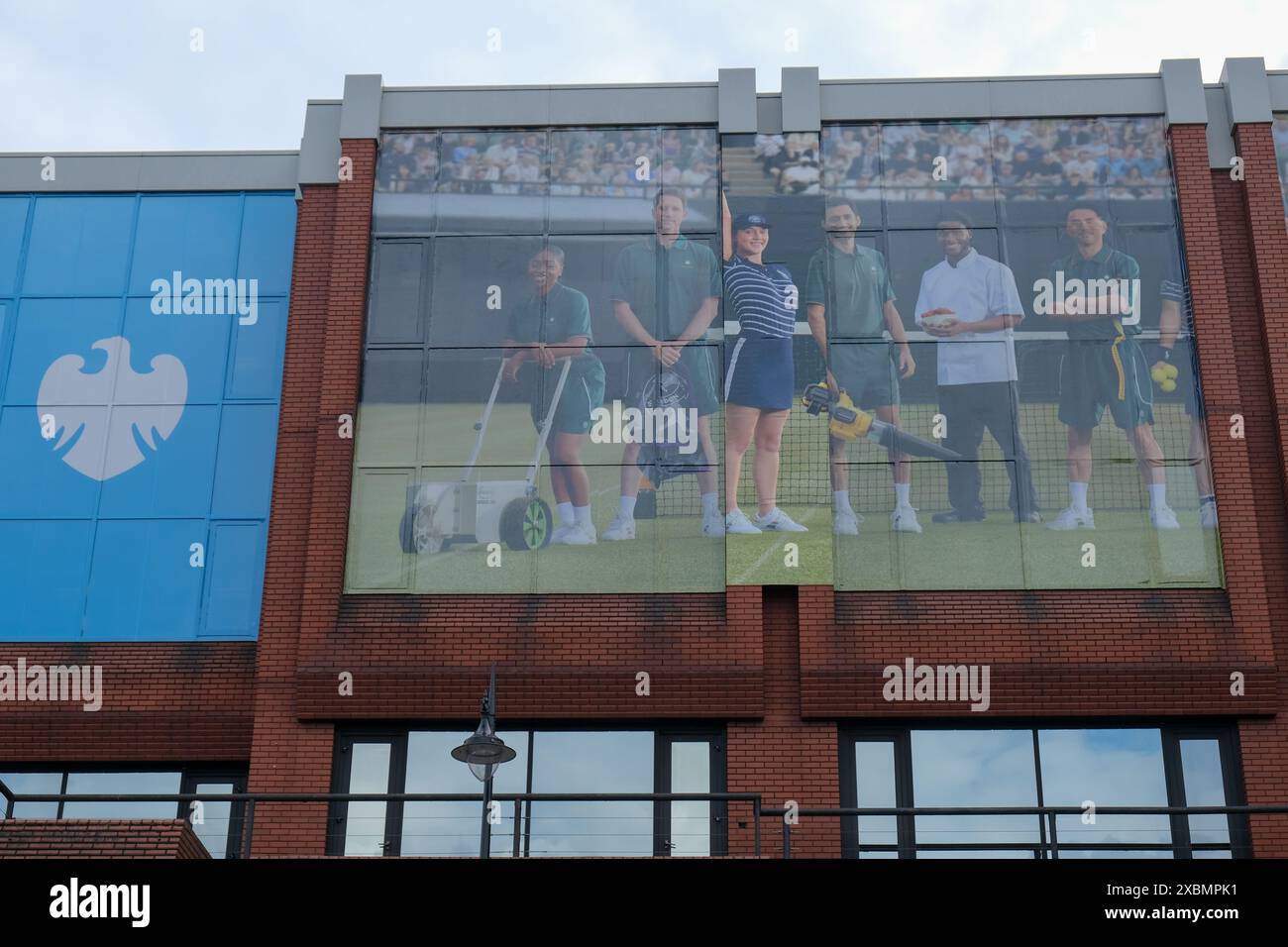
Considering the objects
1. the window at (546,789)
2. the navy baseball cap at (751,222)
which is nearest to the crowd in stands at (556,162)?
the navy baseball cap at (751,222)

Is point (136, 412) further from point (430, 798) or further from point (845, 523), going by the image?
point (845, 523)

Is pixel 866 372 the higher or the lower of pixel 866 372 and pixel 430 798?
the higher

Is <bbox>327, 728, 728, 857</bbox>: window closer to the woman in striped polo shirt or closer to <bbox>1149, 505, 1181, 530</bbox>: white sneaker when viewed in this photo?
the woman in striped polo shirt

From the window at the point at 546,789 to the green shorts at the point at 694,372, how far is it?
5267 millimetres

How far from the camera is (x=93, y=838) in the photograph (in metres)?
20.6

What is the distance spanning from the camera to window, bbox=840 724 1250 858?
2336 centimetres

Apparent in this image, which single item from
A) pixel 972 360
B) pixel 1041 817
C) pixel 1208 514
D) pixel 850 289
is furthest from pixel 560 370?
pixel 1208 514

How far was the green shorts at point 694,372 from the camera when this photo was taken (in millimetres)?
26109

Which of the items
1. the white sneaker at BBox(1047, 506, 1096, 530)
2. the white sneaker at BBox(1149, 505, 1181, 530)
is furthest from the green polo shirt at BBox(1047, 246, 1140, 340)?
the white sneaker at BBox(1047, 506, 1096, 530)

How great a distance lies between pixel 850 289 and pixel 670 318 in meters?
2.99

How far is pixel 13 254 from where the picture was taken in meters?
28.9

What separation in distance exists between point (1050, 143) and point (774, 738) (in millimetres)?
11143

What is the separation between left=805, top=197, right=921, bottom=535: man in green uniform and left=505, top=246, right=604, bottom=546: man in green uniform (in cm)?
375

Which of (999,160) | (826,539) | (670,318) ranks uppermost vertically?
(999,160)
